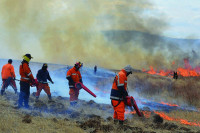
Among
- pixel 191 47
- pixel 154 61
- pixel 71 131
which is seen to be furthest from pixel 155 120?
pixel 191 47

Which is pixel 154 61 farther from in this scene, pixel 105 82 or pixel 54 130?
pixel 54 130

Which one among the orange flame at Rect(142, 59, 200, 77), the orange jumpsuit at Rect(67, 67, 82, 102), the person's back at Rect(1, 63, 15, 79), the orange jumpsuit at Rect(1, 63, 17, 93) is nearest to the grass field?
the orange jumpsuit at Rect(67, 67, 82, 102)

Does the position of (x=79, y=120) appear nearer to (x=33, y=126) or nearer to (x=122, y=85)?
(x=122, y=85)

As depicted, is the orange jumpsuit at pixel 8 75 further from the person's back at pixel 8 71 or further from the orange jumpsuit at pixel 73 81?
the orange jumpsuit at pixel 73 81

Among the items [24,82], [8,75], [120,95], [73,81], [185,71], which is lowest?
[120,95]

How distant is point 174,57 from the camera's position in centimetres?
4553

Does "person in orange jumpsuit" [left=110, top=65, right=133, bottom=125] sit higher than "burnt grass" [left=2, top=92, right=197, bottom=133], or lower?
higher

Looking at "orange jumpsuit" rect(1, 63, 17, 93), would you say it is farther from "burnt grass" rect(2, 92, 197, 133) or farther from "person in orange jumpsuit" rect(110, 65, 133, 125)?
"person in orange jumpsuit" rect(110, 65, 133, 125)

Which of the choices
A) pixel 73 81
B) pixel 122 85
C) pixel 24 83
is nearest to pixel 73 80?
pixel 73 81

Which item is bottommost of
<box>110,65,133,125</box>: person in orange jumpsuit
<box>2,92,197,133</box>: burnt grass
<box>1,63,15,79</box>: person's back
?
<box>2,92,197,133</box>: burnt grass

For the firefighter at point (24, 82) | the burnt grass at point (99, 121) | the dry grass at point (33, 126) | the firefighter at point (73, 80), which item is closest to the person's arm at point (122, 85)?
the burnt grass at point (99, 121)

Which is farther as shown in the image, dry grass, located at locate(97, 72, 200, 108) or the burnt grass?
dry grass, located at locate(97, 72, 200, 108)

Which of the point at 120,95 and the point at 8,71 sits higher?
the point at 8,71

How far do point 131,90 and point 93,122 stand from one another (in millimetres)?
12900
